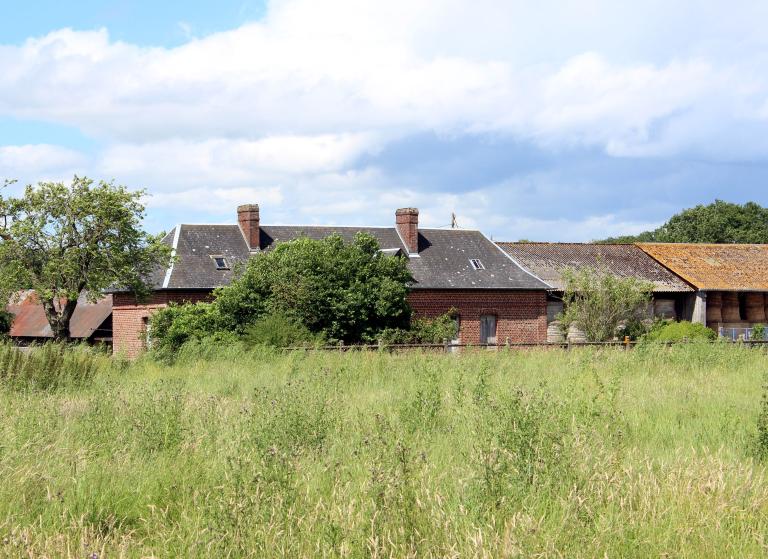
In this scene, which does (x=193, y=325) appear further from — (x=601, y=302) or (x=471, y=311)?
(x=601, y=302)

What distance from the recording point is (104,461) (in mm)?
7504

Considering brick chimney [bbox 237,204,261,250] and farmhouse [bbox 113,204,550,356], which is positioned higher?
brick chimney [bbox 237,204,261,250]

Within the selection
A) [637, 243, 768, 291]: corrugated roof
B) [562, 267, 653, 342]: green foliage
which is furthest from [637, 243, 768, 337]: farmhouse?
[562, 267, 653, 342]: green foliage

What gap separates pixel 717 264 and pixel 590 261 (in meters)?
6.19

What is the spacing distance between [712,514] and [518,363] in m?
11.0

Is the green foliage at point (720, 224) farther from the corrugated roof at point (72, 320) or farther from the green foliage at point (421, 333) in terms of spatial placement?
the corrugated roof at point (72, 320)

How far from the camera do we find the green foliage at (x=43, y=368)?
→ 1362cm

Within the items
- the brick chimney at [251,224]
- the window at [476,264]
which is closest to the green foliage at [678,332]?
the window at [476,264]

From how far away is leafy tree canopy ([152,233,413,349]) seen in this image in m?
27.0

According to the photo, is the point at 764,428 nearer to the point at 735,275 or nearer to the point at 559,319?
the point at 559,319

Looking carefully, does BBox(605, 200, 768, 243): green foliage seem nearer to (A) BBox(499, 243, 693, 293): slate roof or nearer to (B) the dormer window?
(A) BBox(499, 243, 693, 293): slate roof

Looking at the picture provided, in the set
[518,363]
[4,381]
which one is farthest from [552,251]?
[4,381]

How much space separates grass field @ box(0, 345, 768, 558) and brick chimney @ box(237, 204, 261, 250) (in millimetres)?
26607

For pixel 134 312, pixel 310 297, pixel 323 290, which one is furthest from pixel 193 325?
pixel 134 312
